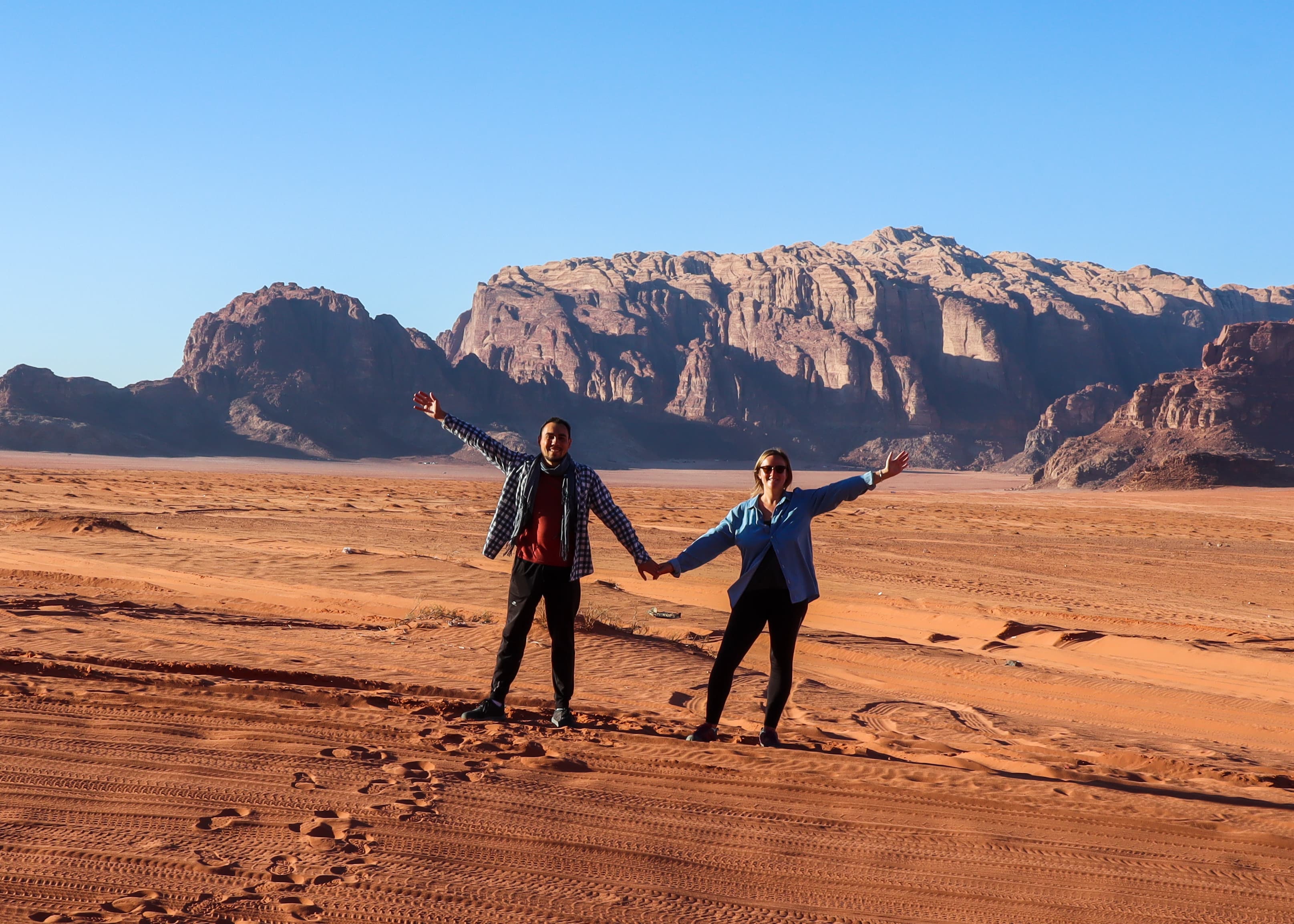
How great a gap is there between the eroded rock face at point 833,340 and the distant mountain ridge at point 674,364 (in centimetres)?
31

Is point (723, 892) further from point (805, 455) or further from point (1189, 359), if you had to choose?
point (1189, 359)

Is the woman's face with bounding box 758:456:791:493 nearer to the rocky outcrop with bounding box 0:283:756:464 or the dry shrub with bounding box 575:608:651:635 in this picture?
the dry shrub with bounding box 575:608:651:635

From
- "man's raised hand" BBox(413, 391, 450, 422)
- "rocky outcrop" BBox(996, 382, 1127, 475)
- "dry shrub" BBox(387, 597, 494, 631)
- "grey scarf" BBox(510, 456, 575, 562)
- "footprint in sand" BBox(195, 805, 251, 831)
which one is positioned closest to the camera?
"footprint in sand" BBox(195, 805, 251, 831)

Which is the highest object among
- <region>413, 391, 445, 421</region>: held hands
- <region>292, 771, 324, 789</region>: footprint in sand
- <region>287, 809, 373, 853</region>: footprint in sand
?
<region>413, 391, 445, 421</region>: held hands

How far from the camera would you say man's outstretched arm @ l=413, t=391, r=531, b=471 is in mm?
5820

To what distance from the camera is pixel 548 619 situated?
19.2 feet

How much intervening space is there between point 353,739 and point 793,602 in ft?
→ 7.71

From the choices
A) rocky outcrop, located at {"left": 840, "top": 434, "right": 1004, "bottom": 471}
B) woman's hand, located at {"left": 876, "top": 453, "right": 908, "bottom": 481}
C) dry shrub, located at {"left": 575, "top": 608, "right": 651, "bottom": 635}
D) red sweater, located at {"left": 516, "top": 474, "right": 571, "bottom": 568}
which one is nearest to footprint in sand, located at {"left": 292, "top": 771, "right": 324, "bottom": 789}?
red sweater, located at {"left": 516, "top": 474, "right": 571, "bottom": 568}

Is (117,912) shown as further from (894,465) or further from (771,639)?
(894,465)

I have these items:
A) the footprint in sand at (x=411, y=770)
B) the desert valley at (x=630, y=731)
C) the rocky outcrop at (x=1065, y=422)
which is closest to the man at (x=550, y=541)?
the desert valley at (x=630, y=731)

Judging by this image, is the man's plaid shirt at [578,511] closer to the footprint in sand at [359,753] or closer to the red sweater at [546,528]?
the red sweater at [546,528]

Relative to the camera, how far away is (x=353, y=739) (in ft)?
17.1

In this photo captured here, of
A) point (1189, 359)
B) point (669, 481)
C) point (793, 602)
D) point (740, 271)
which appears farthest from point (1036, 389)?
point (793, 602)

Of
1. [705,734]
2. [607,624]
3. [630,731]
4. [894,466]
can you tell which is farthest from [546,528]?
[607,624]
